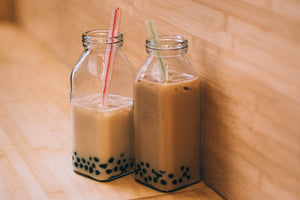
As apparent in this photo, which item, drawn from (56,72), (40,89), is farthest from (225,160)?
(56,72)

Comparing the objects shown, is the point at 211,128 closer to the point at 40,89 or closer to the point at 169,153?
the point at 169,153

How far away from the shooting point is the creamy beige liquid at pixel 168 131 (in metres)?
0.93

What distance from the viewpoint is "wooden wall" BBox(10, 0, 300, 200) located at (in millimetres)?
774

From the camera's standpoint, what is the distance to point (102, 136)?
1010 mm

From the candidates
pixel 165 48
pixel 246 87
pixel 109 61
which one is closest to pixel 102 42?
pixel 109 61

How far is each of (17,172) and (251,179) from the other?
0.49 metres

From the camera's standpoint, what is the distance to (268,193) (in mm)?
860

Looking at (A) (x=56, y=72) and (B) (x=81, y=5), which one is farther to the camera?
(A) (x=56, y=72)

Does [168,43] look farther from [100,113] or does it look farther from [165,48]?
[100,113]

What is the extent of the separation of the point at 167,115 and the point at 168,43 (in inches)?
6.0

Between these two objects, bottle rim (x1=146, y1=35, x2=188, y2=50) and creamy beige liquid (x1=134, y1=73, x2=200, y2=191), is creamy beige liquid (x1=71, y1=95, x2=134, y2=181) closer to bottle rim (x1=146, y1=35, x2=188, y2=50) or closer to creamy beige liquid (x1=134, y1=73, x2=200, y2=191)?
creamy beige liquid (x1=134, y1=73, x2=200, y2=191)

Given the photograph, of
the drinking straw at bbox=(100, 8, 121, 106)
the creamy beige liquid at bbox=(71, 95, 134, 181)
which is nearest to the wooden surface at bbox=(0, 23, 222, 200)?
the creamy beige liquid at bbox=(71, 95, 134, 181)

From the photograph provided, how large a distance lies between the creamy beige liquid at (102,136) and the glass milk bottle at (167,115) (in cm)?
4

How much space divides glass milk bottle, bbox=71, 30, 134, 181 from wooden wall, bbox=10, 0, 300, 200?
0.15m
